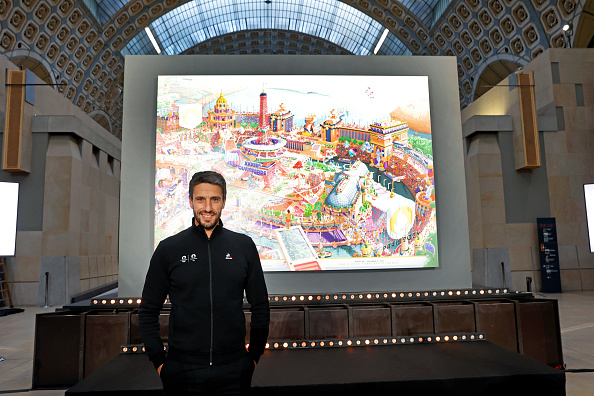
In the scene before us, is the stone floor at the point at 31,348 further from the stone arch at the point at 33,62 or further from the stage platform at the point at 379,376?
the stone arch at the point at 33,62

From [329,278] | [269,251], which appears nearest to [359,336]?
[329,278]

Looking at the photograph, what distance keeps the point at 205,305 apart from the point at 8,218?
9.92m

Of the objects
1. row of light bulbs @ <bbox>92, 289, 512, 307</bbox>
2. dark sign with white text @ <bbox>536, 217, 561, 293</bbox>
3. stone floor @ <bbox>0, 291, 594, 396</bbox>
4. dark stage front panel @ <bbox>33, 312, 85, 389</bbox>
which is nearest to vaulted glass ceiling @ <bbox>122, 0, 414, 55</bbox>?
dark sign with white text @ <bbox>536, 217, 561, 293</bbox>

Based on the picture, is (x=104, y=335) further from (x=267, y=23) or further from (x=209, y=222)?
(x=267, y=23)

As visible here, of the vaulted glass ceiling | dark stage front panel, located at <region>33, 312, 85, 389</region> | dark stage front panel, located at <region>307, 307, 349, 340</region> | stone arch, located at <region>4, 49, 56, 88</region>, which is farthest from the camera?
the vaulted glass ceiling

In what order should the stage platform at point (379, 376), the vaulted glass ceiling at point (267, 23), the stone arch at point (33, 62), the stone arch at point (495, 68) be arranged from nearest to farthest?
1. the stage platform at point (379, 376)
2. the stone arch at point (33, 62)
3. the stone arch at point (495, 68)
4. the vaulted glass ceiling at point (267, 23)

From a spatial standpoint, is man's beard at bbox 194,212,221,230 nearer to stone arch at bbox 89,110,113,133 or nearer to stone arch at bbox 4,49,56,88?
stone arch at bbox 4,49,56,88

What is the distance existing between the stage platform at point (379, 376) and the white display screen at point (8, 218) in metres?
7.42

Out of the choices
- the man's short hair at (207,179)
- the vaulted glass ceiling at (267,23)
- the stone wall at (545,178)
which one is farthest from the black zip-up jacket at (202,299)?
the vaulted glass ceiling at (267,23)

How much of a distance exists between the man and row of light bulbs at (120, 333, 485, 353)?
7.55ft

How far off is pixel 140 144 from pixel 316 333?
3733 millimetres

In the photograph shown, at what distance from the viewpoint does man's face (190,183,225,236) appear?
2.63 m

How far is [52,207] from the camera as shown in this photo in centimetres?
1459

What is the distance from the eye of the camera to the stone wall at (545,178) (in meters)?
15.5
